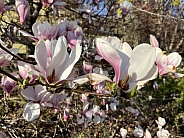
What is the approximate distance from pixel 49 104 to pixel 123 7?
1.18 m

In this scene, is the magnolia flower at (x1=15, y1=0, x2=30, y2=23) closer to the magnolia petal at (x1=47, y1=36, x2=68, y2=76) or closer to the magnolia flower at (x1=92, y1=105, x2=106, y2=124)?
the magnolia petal at (x1=47, y1=36, x2=68, y2=76)

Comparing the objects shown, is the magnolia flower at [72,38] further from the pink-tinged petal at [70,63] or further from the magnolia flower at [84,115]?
the magnolia flower at [84,115]

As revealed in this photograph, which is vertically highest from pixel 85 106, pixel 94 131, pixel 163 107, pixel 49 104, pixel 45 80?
pixel 45 80

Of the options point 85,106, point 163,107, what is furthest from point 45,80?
point 163,107

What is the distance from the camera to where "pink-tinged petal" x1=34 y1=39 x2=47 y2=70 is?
2.12ft

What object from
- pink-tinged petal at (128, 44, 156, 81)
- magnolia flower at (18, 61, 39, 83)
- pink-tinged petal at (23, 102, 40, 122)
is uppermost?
pink-tinged petal at (128, 44, 156, 81)

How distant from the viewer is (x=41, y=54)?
2.15ft

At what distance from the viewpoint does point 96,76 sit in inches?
25.7

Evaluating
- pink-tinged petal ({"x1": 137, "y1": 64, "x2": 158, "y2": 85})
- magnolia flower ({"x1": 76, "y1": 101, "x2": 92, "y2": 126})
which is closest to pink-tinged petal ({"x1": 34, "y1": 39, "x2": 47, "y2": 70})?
pink-tinged petal ({"x1": 137, "y1": 64, "x2": 158, "y2": 85})

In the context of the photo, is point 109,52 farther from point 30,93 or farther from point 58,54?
point 30,93

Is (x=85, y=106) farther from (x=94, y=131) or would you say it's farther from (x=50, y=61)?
(x=50, y=61)

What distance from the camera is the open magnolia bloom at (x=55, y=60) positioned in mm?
655

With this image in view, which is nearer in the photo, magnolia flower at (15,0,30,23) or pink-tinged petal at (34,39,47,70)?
pink-tinged petal at (34,39,47,70)

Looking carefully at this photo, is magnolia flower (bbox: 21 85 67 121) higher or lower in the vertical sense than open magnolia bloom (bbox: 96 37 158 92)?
lower
